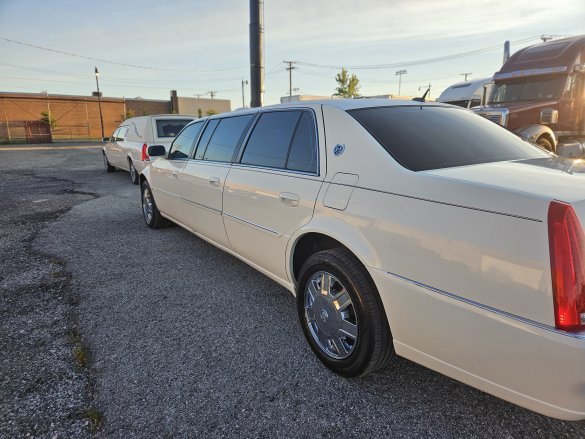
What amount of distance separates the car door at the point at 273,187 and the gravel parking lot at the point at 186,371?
0.60m

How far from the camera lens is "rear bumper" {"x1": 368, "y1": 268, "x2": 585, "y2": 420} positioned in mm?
1524

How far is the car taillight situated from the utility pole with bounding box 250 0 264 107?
8538 mm

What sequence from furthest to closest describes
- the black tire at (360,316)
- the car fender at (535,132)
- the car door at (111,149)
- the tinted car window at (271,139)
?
the car door at (111,149)
the car fender at (535,132)
the tinted car window at (271,139)
the black tire at (360,316)

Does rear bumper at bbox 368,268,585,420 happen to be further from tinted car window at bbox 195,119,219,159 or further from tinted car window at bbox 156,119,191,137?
tinted car window at bbox 156,119,191,137

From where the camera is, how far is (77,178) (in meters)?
12.1

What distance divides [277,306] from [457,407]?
1670mm

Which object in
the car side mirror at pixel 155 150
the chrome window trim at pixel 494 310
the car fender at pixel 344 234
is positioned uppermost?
the car side mirror at pixel 155 150

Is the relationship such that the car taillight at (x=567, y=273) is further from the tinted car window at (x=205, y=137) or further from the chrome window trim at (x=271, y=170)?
the tinted car window at (x=205, y=137)

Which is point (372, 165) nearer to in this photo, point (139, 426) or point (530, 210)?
point (530, 210)

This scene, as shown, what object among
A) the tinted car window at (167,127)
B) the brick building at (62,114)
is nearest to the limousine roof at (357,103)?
the tinted car window at (167,127)

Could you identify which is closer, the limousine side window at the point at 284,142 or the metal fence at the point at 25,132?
the limousine side window at the point at 284,142

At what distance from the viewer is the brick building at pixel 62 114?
3600cm

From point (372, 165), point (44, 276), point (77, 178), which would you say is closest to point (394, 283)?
point (372, 165)

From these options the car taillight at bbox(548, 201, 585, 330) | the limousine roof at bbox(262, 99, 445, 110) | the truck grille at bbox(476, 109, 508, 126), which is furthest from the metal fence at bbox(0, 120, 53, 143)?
the car taillight at bbox(548, 201, 585, 330)
